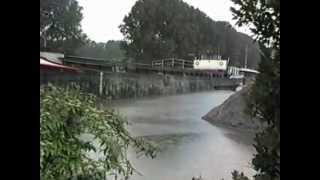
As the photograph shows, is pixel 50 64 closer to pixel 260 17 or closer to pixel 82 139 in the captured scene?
pixel 82 139

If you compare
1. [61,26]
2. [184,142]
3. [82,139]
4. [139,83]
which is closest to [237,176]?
[184,142]

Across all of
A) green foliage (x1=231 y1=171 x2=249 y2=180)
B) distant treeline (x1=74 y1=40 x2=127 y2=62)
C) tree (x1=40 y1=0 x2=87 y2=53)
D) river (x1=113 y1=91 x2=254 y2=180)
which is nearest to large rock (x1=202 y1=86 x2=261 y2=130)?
river (x1=113 y1=91 x2=254 y2=180)

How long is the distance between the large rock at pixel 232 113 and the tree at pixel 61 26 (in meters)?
0.40

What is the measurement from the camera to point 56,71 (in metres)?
0.91

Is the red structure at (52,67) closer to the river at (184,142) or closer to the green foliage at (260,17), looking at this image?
the river at (184,142)

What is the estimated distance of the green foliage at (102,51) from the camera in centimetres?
96

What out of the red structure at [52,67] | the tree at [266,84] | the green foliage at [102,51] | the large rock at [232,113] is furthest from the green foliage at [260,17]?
the red structure at [52,67]

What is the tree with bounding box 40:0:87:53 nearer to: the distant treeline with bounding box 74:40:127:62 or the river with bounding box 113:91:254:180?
the distant treeline with bounding box 74:40:127:62

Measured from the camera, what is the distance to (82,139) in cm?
115

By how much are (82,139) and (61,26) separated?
0.36 metres

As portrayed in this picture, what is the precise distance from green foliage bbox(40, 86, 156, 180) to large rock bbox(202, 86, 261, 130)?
0.63 feet
